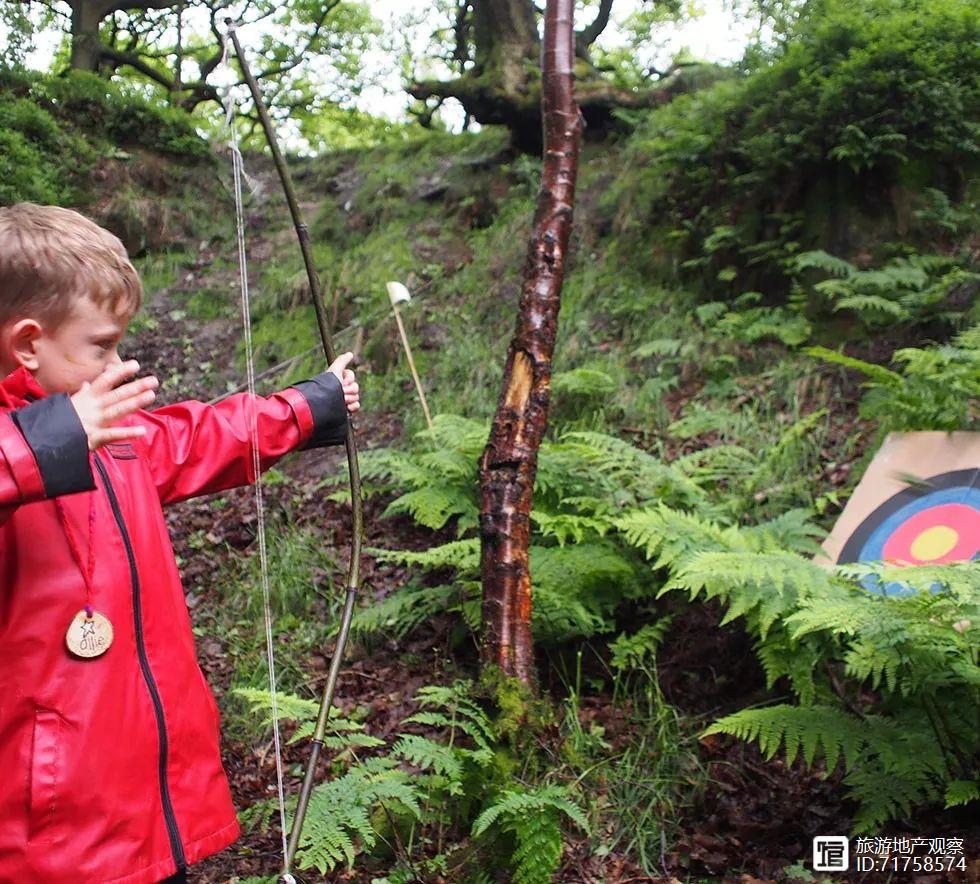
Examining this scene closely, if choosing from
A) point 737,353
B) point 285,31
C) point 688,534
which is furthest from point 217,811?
point 285,31

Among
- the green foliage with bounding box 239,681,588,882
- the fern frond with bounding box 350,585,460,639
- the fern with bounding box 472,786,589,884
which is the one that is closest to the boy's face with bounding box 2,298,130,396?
the green foliage with bounding box 239,681,588,882

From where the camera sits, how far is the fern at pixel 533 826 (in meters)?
2.36

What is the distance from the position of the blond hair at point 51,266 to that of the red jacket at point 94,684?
162mm

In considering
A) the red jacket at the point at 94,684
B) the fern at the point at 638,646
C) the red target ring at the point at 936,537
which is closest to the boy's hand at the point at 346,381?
the red jacket at the point at 94,684

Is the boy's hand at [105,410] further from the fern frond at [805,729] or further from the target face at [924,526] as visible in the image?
A: the target face at [924,526]

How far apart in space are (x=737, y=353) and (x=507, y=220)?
3686 mm

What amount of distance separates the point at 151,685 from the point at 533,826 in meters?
1.26

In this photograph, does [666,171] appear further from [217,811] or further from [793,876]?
[217,811]

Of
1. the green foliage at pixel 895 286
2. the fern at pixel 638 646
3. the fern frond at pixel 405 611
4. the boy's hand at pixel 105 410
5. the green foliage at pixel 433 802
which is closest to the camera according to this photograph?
the boy's hand at pixel 105 410

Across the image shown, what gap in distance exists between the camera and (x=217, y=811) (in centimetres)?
174

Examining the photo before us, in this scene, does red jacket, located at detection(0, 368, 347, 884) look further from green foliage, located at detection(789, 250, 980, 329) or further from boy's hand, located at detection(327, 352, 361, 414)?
green foliage, located at detection(789, 250, 980, 329)

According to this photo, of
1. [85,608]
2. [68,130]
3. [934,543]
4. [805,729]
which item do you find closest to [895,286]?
[934,543]

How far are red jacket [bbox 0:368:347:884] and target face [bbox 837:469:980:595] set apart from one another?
2.87 meters

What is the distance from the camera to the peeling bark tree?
3.09 metres
